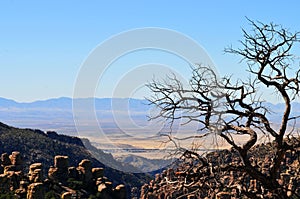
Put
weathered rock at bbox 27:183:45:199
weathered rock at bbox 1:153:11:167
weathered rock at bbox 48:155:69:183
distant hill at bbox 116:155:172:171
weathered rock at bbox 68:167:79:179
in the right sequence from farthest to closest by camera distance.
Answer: weathered rock at bbox 1:153:11:167 → weathered rock at bbox 68:167:79:179 → weathered rock at bbox 48:155:69:183 → weathered rock at bbox 27:183:45:199 → distant hill at bbox 116:155:172:171

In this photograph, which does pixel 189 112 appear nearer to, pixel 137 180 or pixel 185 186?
pixel 185 186

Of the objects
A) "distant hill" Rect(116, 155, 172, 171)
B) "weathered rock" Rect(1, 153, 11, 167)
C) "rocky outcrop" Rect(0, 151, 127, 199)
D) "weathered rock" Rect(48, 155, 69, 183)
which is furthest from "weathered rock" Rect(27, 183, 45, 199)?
"weathered rock" Rect(1, 153, 11, 167)

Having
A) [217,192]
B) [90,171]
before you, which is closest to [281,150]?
[217,192]

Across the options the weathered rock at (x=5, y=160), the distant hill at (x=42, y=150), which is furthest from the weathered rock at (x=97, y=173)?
the distant hill at (x=42, y=150)

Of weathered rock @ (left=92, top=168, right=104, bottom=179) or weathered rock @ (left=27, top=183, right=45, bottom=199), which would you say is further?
weathered rock @ (left=92, top=168, right=104, bottom=179)

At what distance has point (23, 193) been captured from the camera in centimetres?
4462

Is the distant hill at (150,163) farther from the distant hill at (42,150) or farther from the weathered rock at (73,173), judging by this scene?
the distant hill at (42,150)

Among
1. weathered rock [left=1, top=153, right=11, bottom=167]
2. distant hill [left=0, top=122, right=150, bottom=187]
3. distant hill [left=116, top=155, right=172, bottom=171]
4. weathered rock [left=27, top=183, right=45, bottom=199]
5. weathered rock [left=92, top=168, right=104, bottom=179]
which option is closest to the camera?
distant hill [left=116, top=155, right=172, bottom=171]

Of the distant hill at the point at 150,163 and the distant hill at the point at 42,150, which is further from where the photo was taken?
the distant hill at the point at 42,150

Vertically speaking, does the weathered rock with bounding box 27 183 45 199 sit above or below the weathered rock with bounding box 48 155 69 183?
below

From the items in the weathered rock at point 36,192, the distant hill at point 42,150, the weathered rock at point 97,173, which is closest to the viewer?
the weathered rock at point 36,192

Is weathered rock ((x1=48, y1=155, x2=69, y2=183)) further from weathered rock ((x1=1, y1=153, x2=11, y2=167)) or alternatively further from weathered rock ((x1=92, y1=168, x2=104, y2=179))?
weathered rock ((x1=1, y1=153, x2=11, y2=167))

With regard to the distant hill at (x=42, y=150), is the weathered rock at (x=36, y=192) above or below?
below

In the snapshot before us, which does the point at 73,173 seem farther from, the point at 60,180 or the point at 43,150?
the point at 43,150
